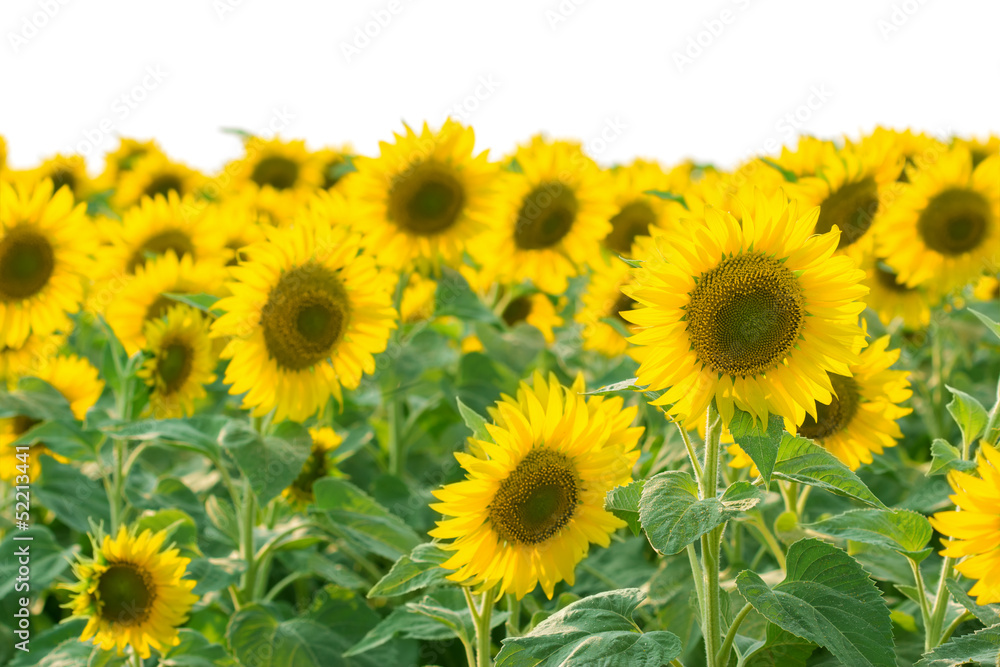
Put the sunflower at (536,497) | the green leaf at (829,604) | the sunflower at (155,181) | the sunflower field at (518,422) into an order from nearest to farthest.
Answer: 1. the green leaf at (829,604)
2. the sunflower field at (518,422)
3. the sunflower at (536,497)
4. the sunflower at (155,181)

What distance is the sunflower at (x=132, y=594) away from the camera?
7.18 feet

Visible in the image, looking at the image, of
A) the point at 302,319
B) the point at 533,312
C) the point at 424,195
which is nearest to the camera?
the point at 302,319

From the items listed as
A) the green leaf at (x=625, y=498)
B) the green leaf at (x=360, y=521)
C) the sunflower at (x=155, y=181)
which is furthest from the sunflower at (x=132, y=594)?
the sunflower at (x=155, y=181)

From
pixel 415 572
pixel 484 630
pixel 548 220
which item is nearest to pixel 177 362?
pixel 415 572

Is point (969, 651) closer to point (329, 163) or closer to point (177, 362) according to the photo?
point (177, 362)

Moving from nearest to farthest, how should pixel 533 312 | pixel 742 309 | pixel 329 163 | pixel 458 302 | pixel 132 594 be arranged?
pixel 742 309
pixel 132 594
pixel 458 302
pixel 533 312
pixel 329 163

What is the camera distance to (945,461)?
178cm

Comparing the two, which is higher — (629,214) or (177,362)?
(629,214)

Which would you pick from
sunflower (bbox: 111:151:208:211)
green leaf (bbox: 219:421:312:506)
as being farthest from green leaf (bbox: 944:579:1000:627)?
sunflower (bbox: 111:151:208:211)

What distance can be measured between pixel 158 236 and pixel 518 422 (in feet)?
8.78

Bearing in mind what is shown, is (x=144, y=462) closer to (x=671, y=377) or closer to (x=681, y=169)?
(x=671, y=377)

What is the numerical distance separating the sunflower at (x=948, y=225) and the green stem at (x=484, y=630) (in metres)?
2.36

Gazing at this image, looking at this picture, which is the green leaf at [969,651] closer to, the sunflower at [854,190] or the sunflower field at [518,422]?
the sunflower field at [518,422]

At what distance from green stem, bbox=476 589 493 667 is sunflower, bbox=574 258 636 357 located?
1711 mm
